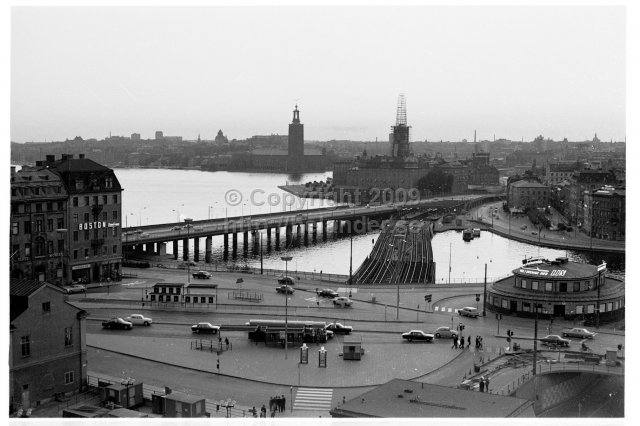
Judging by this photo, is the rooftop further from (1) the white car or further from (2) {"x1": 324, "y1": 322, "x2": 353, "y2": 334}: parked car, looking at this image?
(1) the white car

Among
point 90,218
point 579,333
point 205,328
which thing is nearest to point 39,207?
point 90,218

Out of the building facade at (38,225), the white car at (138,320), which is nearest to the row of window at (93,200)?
the building facade at (38,225)

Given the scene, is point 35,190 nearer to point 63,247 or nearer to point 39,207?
point 39,207

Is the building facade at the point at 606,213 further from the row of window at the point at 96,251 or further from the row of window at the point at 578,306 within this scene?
the row of window at the point at 96,251

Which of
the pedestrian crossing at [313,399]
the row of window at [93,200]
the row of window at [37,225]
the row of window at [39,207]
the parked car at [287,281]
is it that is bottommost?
the pedestrian crossing at [313,399]

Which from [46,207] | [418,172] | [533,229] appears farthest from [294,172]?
[46,207]

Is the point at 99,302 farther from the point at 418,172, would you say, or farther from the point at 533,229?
the point at 418,172
